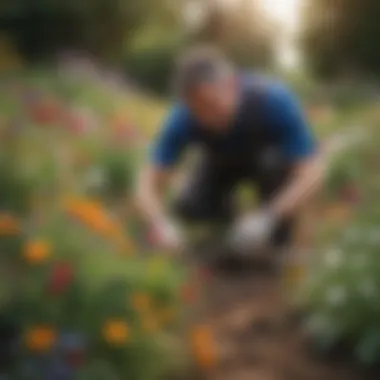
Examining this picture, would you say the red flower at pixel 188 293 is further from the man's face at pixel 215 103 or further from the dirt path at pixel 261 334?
the man's face at pixel 215 103

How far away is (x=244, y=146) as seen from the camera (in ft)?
4.30

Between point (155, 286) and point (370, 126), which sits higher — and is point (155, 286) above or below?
below

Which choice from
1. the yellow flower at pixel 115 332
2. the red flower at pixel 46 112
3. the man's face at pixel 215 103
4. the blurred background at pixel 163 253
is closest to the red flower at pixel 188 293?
the blurred background at pixel 163 253

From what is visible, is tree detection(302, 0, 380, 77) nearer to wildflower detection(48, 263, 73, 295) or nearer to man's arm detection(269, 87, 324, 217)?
man's arm detection(269, 87, 324, 217)

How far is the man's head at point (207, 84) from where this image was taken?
126 centimetres

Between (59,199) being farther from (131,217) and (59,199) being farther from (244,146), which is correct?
(244,146)

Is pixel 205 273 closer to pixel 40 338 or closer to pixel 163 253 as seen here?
pixel 163 253

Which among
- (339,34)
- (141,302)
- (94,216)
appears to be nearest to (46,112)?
(94,216)

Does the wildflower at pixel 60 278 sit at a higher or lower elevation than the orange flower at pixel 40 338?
higher

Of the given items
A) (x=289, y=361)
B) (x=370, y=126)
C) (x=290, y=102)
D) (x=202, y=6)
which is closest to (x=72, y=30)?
(x=202, y=6)

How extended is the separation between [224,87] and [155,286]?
10.9 inches

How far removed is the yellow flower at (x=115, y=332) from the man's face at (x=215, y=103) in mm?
282

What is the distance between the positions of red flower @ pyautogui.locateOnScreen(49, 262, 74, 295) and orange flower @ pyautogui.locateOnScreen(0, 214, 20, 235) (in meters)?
0.07

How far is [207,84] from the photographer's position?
1.26 meters
